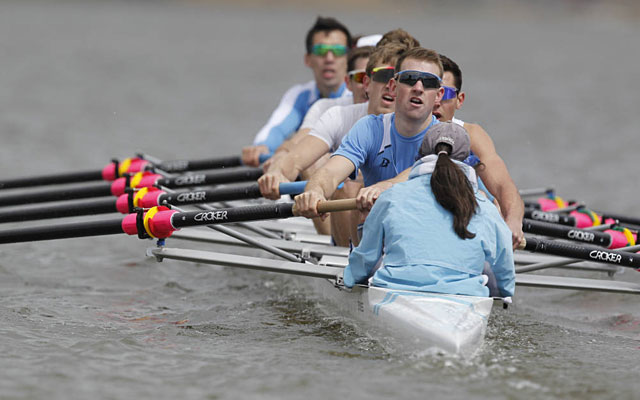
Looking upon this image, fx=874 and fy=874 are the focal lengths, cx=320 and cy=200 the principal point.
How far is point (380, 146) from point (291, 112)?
335cm

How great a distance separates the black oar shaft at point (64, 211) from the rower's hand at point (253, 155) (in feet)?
6.44

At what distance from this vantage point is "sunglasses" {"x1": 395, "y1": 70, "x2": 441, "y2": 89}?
17.8ft

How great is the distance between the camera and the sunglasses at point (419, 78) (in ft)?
17.8

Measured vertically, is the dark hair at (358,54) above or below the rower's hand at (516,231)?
above

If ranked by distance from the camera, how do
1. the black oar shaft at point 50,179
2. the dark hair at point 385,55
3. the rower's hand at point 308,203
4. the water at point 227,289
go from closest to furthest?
the water at point 227,289 → the rower's hand at point 308,203 → the dark hair at point 385,55 → the black oar shaft at point 50,179

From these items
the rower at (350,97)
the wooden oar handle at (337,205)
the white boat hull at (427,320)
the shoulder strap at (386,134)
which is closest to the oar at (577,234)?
the shoulder strap at (386,134)

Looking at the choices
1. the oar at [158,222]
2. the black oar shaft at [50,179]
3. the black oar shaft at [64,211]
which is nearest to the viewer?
the oar at [158,222]

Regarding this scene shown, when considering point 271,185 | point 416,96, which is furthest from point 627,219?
point 271,185

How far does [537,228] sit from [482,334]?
1.60 meters

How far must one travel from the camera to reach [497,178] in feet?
19.8

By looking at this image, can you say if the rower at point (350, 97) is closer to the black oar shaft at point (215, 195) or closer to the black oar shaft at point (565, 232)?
the black oar shaft at point (215, 195)

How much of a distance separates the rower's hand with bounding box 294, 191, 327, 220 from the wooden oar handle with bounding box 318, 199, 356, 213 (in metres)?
0.04

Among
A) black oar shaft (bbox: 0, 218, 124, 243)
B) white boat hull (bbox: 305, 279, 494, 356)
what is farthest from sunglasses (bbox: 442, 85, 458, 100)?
black oar shaft (bbox: 0, 218, 124, 243)

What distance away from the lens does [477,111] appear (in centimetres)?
2531
